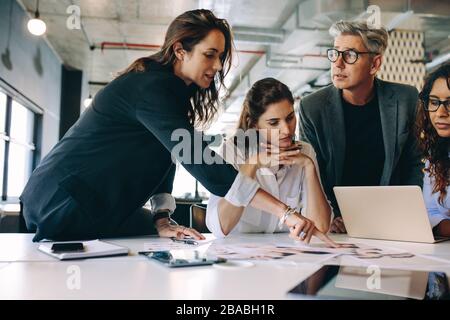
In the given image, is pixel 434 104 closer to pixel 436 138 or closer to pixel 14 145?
pixel 436 138

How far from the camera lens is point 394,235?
140 cm

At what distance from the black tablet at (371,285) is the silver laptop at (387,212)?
0.50 m

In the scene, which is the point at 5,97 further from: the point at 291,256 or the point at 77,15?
the point at 291,256

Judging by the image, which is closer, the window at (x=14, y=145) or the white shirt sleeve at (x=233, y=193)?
the white shirt sleeve at (x=233, y=193)

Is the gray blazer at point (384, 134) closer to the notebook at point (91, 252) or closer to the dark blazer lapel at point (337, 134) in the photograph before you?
the dark blazer lapel at point (337, 134)

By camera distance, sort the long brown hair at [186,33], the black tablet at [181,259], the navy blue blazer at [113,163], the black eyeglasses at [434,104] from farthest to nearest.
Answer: the black eyeglasses at [434,104]
the long brown hair at [186,33]
the navy blue blazer at [113,163]
the black tablet at [181,259]

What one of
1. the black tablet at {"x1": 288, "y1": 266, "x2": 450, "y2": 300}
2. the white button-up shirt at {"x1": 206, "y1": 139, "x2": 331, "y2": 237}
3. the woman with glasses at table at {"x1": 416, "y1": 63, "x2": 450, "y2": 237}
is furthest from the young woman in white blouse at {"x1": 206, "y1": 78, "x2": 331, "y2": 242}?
the black tablet at {"x1": 288, "y1": 266, "x2": 450, "y2": 300}

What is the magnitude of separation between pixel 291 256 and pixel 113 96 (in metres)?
0.70

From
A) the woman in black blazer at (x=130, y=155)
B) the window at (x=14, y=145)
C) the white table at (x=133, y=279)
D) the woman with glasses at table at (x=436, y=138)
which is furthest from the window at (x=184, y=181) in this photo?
the window at (x=14, y=145)

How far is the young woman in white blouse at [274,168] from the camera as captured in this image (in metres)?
1.62

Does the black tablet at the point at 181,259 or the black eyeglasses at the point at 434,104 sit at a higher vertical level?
the black eyeglasses at the point at 434,104

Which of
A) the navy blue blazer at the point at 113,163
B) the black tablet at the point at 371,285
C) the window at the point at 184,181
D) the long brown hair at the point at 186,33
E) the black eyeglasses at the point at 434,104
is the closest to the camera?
the black tablet at the point at 371,285

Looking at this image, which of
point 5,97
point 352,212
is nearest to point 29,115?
point 5,97
